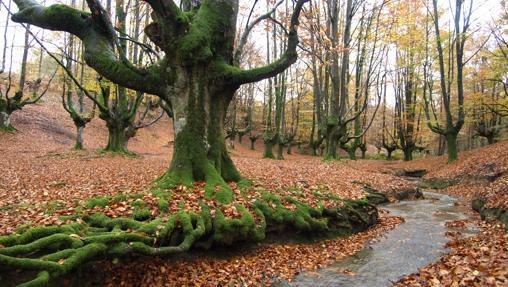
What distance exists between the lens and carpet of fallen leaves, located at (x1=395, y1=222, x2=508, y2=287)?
440cm

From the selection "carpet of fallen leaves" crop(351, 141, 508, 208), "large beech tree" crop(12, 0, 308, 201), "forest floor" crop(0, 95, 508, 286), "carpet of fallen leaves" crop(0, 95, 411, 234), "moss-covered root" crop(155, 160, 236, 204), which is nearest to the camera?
"forest floor" crop(0, 95, 508, 286)

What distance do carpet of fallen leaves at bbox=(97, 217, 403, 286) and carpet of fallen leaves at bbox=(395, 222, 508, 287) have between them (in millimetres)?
1918

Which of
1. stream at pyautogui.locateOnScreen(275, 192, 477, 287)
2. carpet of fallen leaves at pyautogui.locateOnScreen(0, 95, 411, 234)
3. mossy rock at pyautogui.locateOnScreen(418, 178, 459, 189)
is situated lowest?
stream at pyautogui.locateOnScreen(275, 192, 477, 287)

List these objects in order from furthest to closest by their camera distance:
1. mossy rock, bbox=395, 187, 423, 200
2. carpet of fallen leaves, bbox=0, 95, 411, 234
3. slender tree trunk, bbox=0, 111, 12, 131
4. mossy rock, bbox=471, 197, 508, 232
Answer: slender tree trunk, bbox=0, 111, 12, 131 < mossy rock, bbox=395, 187, 423, 200 < mossy rock, bbox=471, 197, 508, 232 < carpet of fallen leaves, bbox=0, 95, 411, 234

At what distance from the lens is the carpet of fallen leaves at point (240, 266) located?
5.15 m

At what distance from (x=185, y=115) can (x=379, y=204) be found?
323 inches

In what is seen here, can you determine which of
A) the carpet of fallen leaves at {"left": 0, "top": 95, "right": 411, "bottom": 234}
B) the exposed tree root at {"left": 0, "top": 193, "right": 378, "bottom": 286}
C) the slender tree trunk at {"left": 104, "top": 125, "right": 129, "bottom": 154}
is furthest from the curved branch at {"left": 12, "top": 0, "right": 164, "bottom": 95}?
the slender tree trunk at {"left": 104, "top": 125, "right": 129, "bottom": 154}

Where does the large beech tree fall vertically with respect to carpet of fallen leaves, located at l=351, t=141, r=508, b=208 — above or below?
above

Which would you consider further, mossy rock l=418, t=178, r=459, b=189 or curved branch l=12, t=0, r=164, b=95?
mossy rock l=418, t=178, r=459, b=189

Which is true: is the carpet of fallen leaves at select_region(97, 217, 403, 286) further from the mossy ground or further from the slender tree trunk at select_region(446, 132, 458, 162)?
the slender tree trunk at select_region(446, 132, 458, 162)

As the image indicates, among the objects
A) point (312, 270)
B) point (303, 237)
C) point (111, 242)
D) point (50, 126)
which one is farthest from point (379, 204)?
point (50, 126)

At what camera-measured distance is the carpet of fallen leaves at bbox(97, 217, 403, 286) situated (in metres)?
5.15

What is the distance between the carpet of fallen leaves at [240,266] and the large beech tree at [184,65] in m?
1.51

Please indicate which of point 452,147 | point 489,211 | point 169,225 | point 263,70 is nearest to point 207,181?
point 169,225
